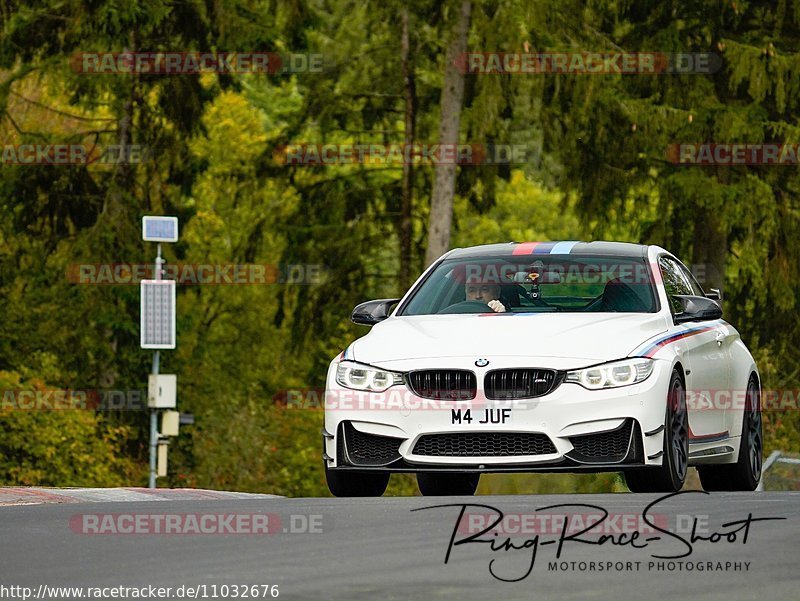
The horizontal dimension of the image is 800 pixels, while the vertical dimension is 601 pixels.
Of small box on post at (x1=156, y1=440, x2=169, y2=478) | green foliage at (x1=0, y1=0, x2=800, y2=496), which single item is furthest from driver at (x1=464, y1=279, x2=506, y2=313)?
small box on post at (x1=156, y1=440, x2=169, y2=478)

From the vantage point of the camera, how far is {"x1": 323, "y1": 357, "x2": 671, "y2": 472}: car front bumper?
1221 centimetres

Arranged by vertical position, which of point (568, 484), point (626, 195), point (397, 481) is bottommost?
point (397, 481)

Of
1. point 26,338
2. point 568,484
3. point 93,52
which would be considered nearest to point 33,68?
point 93,52

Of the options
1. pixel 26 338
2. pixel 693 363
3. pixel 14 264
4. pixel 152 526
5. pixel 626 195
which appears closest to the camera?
pixel 152 526

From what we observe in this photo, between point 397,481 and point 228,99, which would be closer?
point 397,481

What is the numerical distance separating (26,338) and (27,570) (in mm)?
44578

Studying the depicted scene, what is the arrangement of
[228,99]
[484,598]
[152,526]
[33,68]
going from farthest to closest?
[228,99]
[33,68]
[152,526]
[484,598]

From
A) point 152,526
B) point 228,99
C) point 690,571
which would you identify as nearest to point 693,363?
point 152,526

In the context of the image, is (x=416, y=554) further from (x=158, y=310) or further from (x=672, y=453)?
(x=158, y=310)

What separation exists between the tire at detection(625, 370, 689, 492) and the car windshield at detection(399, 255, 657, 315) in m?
0.95

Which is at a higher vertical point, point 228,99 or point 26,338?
point 228,99

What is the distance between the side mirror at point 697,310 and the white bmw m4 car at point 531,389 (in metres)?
0.01

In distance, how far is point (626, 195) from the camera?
35438 millimetres

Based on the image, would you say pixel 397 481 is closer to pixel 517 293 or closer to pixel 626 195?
pixel 626 195
